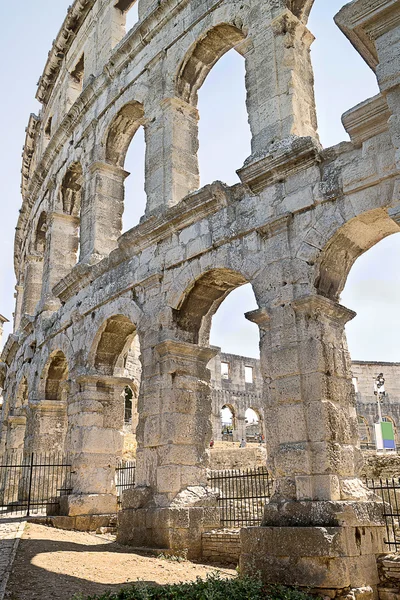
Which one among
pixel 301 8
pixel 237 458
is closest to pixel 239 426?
pixel 237 458

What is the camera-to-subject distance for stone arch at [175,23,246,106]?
9.51 m

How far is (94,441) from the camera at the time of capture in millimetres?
10125

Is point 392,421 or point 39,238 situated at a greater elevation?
point 39,238

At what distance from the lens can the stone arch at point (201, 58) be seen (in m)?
9.51

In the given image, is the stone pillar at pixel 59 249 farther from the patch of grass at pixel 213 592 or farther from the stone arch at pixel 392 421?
the stone arch at pixel 392 421

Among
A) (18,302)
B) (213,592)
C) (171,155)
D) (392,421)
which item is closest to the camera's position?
(213,592)

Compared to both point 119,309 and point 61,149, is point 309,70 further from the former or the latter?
point 61,149

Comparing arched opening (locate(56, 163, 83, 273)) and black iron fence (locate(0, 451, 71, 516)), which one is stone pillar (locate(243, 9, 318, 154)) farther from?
black iron fence (locate(0, 451, 71, 516))

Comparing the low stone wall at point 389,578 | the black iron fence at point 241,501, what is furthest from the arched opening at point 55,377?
the low stone wall at point 389,578

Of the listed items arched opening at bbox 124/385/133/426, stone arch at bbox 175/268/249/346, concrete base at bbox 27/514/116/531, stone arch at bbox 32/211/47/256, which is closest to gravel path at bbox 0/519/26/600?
concrete base at bbox 27/514/116/531

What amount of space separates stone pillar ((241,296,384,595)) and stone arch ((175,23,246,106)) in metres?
5.13

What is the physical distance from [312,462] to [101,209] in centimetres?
730

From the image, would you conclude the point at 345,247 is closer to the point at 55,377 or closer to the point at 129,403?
the point at 55,377

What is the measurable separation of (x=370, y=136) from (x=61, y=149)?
9981mm
